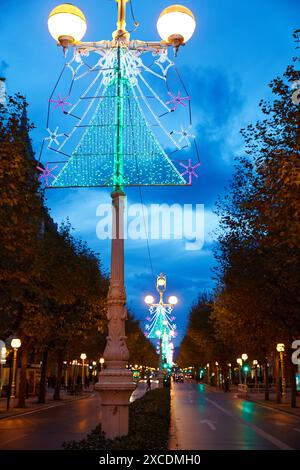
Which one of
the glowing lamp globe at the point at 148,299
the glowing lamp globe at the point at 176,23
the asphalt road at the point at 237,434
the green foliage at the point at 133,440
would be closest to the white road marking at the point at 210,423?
the asphalt road at the point at 237,434

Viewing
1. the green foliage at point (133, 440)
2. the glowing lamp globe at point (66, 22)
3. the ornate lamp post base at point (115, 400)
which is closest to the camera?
the green foliage at point (133, 440)

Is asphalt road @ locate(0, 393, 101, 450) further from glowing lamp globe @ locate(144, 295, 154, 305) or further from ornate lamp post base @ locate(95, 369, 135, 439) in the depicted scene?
glowing lamp globe @ locate(144, 295, 154, 305)

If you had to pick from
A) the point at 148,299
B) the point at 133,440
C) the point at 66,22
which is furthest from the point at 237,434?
the point at 148,299

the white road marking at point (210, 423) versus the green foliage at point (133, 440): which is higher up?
the green foliage at point (133, 440)

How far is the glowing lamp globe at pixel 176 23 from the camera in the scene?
31.3 feet

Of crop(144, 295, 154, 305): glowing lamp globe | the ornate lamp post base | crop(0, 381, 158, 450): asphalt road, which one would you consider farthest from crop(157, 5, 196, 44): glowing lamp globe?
crop(144, 295, 154, 305): glowing lamp globe

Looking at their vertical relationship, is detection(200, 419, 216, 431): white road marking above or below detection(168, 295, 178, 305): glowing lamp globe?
below

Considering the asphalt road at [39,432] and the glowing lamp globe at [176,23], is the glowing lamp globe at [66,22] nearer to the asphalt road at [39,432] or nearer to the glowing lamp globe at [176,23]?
the glowing lamp globe at [176,23]

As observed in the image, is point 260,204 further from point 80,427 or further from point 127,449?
point 80,427

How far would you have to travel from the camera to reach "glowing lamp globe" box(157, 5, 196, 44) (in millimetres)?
9539

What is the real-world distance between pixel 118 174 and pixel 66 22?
8.61ft

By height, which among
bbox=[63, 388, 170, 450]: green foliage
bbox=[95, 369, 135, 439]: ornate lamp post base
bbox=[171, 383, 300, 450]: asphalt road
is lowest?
bbox=[171, 383, 300, 450]: asphalt road
